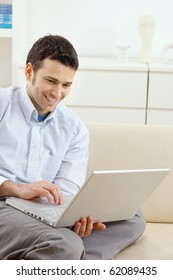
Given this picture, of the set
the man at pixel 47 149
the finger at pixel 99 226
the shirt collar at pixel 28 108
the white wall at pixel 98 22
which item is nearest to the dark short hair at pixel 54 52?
the man at pixel 47 149

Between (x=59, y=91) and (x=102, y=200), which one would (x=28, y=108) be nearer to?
(x=59, y=91)

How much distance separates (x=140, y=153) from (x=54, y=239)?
0.73 m

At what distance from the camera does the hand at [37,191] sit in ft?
6.64

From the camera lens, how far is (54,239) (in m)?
1.80

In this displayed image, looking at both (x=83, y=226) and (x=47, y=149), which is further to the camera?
(x=47, y=149)

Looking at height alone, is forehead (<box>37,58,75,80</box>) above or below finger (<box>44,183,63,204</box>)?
above

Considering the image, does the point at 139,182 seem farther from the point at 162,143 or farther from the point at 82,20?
the point at 82,20

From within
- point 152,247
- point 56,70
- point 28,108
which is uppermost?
point 56,70

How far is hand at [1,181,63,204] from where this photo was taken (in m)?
2.03

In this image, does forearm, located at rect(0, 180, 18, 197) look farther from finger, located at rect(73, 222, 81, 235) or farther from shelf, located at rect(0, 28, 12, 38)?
shelf, located at rect(0, 28, 12, 38)

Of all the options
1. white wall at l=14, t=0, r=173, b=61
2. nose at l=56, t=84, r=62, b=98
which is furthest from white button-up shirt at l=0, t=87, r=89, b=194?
white wall at l=14, t=0, r=173, b=61

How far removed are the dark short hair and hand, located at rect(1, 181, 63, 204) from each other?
0.44m

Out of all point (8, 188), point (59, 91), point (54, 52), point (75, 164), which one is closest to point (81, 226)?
point (8, 188)

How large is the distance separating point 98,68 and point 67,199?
6.57 ft
